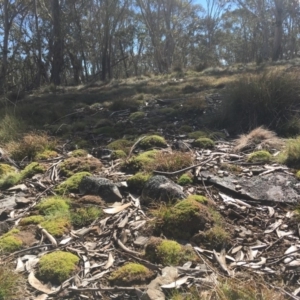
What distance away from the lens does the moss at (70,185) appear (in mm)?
4637

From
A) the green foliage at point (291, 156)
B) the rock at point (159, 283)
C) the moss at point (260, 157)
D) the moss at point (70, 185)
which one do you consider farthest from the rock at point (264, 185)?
the rock at point (159, 283)

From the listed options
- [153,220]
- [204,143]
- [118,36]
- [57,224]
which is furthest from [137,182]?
[118,36]

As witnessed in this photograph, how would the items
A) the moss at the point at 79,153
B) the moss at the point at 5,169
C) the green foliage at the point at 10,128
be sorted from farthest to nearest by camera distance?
the green foliage at the point at 10,128, the moss at the point at 79,153, the moss at the point at 5,169

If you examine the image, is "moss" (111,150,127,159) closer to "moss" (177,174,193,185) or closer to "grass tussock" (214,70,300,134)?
"moss" (177,174,193,185)

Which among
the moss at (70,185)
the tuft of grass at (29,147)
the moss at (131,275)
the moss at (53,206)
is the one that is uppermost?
the tuft of grass at (29,147)

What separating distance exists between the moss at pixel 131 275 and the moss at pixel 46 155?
3.41 metres

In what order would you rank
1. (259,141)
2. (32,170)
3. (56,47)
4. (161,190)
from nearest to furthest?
(161,190)
(32,170)
(259,141)
(56,47)

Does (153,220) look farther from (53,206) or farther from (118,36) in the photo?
(118,36)

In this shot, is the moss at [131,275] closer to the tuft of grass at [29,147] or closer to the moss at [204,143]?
the moss at [204,143]

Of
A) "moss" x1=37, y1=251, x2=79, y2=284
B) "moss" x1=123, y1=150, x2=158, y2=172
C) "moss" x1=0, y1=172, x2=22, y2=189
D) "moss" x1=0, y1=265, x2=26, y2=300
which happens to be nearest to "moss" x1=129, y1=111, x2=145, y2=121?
"moss" x1=123, y1=150, x2=158, y2=172

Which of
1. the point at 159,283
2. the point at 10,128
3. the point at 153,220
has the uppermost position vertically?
the point at 10,128

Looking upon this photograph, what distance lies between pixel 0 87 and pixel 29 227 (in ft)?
52.4

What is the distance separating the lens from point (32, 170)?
5410 millimetres

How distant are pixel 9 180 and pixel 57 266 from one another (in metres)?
2.30
